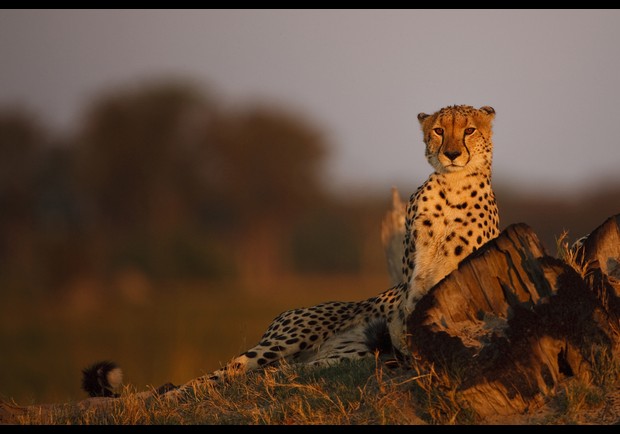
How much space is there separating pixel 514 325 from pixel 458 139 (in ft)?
3.92

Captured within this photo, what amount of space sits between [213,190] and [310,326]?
2375 centimetres

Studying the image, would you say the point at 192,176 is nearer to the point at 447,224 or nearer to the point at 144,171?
the point at 144,171

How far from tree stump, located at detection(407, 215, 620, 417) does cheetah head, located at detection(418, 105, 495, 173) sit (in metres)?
0.90

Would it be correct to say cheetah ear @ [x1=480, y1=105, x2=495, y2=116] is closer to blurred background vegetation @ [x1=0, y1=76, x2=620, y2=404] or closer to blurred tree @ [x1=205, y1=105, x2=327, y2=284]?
blurred background vegetation @ [x1=0, y1=76, x2=620, y2=404]

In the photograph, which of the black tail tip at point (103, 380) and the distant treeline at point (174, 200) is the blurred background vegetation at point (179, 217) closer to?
the distant treeline at point (174, 200)

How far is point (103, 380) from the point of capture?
4059 mm

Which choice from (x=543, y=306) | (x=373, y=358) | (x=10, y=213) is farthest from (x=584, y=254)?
(x=10, y=213)

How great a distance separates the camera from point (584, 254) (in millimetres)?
3396

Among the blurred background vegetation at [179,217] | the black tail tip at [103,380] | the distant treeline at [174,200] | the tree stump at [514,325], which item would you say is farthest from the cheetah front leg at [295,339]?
the distant treeline at [174,200]

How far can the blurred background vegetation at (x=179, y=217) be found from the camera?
2338 cm

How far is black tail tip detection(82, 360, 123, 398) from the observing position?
404 cm

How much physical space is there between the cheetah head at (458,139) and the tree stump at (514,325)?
2.95ft

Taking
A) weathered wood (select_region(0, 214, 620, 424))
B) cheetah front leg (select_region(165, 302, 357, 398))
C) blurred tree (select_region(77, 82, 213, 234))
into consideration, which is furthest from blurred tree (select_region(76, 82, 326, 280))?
weathered wood (select_region(0, 214, 620, 424))

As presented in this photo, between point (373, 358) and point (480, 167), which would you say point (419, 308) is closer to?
point (373, 358)
